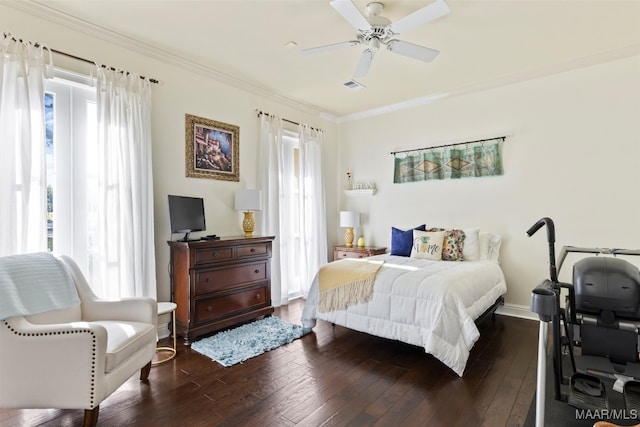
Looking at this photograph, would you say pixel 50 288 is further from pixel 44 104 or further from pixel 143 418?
pixel 44 104

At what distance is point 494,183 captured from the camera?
416 cm

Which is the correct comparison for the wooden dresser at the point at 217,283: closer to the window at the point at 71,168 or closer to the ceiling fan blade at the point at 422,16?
the window at the point at 71,168

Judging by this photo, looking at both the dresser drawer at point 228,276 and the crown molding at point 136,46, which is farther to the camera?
the dresser drawer at point 228,276

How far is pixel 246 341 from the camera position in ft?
10.2

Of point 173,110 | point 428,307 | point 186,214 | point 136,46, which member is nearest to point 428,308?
point 428,307

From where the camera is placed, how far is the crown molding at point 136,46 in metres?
2.58

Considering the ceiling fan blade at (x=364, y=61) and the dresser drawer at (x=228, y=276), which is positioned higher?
the ceiling fan blade at (x=364, y=61)

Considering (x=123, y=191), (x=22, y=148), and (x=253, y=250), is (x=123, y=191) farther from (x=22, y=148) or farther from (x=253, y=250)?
(x=253, y=250)

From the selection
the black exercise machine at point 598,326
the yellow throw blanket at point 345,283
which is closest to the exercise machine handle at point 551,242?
the black exercise machine at point 598,326

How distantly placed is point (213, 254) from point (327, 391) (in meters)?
1.73

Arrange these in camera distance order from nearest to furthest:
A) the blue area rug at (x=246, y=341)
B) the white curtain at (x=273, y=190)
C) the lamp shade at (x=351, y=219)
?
the blue area rug at (x=246, y=341), the white curtain at (x=273, y=190), the lamp shade at (x=351, y=219)

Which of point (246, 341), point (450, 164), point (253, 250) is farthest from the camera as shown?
point (450, 164)

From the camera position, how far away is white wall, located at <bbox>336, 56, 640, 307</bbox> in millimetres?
3408

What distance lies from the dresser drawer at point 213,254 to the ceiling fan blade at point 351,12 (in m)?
2.38
